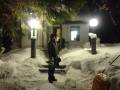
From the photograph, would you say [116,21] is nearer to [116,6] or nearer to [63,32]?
[116,6]

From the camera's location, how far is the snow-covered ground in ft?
46.8

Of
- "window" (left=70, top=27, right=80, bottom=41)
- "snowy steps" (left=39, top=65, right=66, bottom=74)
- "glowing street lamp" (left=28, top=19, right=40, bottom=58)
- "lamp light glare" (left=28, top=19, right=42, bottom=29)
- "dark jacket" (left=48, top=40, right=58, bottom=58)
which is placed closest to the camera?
"dark jacket" (left=48, top=40, right=58, bottom=58)

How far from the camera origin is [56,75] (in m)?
17.4

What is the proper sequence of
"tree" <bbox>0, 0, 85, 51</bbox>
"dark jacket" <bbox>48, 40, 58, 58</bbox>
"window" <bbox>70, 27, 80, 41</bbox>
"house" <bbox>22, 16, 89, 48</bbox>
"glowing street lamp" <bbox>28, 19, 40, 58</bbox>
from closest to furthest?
1. "dark jacket" <bbox>48, 40, 58, 58</bbox>
2. "tree" <bbox>0, 0, 85, 51</bbox>
3. "glowing street lamp" <bbox>28, 19, 40, 58</bbox>
4. "house" <bbox>22, 16, 89, 48</bbox>
5. "window" <bbox>70, 27, 80, 41</bbox>

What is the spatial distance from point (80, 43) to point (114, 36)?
6535 mm

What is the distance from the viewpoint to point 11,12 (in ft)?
66.1

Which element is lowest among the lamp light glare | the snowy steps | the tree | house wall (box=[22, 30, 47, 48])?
the snowy steps

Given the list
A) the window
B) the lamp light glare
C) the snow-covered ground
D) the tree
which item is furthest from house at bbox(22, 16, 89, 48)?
the snow-covered ground

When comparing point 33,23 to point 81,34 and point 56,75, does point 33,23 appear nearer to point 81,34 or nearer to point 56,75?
point 56,75

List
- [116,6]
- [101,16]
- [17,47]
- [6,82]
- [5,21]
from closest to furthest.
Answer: [6,82] → [5,21] → [17,47] → [116,6] → [101,16]

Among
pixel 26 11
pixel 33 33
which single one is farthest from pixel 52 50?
pixel 33 33

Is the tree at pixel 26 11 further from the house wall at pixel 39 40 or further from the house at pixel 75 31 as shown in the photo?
the house at pixel 75 31

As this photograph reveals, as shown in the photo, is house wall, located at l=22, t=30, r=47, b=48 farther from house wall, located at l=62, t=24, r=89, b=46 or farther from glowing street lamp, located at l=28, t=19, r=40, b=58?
glowing street lamp, located at l=28, t=19, r=40, b=58

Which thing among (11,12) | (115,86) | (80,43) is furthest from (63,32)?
(115,86)
